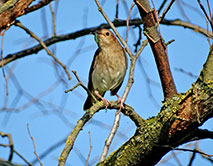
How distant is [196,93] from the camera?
8.50 ft

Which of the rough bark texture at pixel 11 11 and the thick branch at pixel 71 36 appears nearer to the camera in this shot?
the rough bark texture at pixel 11 11

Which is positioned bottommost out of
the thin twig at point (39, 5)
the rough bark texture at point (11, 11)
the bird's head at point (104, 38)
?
the rough bark texture at point (11, 11)

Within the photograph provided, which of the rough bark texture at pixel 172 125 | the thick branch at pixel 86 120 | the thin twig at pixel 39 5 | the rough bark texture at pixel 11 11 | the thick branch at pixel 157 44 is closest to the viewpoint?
the rough bark texture at pixel 172 125

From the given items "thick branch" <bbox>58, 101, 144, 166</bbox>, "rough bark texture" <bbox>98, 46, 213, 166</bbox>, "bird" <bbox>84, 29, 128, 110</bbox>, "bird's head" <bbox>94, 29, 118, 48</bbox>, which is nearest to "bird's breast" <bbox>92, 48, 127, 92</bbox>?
"bird" <bbox>84, 29, 128, 110</bbox>

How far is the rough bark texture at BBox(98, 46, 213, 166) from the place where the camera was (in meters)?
2.62

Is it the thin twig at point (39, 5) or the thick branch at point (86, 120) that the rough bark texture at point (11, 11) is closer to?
the thin twig at point (39, 5)

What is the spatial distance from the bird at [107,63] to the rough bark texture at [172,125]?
282 centimetres

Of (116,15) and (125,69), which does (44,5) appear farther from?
(125,69)

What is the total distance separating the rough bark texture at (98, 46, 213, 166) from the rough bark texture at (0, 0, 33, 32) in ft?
7.08

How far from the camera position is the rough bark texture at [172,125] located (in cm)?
262

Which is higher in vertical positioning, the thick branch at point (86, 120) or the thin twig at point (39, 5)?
the thin twig at point (39, 5)

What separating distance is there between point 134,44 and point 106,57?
989 millimetres

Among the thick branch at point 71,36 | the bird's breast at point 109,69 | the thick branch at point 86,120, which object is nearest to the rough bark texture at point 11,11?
the thick branch at point 71,36

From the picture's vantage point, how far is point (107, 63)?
5875 millimetres
